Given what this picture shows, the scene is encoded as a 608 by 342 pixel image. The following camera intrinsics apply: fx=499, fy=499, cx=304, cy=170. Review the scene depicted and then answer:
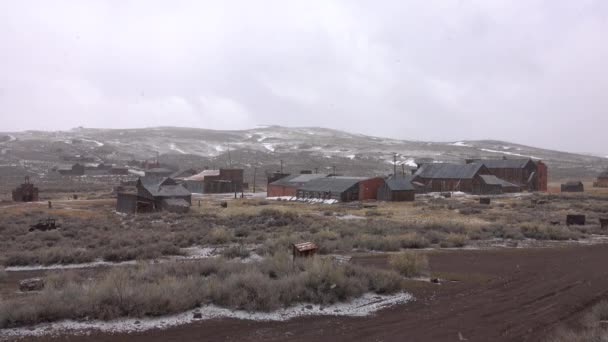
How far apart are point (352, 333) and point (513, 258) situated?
12.4 metres

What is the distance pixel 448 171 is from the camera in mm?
72625

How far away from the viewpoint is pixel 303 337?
391 inches

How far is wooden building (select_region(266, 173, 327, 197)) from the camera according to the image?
65625 mm

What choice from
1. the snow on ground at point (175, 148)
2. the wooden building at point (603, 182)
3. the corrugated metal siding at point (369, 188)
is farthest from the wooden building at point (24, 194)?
the snow on ground at point (175, 148)

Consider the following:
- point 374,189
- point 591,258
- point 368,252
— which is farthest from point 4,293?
point 374,189

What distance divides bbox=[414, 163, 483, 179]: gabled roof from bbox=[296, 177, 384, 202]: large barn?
15.5 metres

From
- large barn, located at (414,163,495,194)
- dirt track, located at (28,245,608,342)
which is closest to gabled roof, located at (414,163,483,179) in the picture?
large barn, located at (414,163,495,194)

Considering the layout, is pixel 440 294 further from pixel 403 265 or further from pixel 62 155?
pixel 62 155

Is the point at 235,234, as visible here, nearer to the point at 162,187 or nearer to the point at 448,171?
the point at 162,187

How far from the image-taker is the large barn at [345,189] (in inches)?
2271

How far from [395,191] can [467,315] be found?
154 feet

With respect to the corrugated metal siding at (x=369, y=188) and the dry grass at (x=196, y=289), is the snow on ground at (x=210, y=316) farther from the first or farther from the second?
the corrugated metal siding at (x=369, y=188)

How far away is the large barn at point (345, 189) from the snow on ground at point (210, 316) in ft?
144

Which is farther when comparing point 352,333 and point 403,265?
point 403,265
